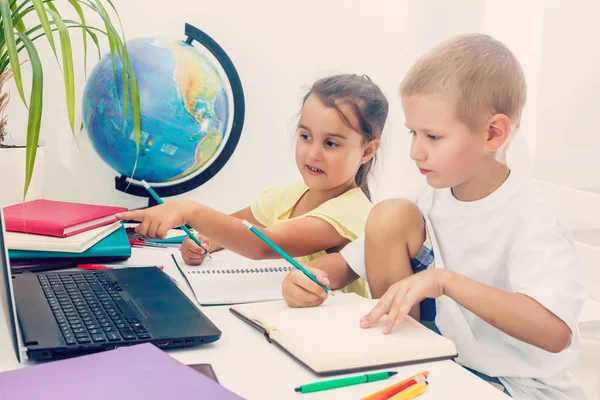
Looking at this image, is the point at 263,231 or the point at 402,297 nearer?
the point at 402,297

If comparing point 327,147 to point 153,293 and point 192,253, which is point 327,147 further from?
point 153,293

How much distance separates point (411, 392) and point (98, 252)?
0.65 meters

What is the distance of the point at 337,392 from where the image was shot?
24.4 inches

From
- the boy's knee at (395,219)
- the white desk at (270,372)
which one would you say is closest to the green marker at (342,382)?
the white desk at (270,372)

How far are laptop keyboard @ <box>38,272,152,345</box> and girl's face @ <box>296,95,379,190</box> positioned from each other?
0.55 metres

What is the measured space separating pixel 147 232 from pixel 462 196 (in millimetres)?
500

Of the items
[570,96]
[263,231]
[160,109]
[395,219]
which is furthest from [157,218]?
[570,96]

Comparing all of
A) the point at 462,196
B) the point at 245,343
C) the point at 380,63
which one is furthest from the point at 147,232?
the point at 380,63

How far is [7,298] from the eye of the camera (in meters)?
0.64

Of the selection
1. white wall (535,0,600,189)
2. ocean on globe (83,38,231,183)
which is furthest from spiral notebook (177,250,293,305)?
white wall (535,0,600,189)

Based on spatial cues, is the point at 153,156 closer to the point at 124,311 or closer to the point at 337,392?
the point at 124,311

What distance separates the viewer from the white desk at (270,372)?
0.62 m

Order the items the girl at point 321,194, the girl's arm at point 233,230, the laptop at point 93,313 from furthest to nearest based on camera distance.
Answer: the girl at point 321,194 < the girl's arm at point 233,230 < the laptop at point 93,313

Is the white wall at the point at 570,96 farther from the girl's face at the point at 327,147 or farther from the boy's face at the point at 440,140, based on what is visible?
the boy's face at the point at 440,140
